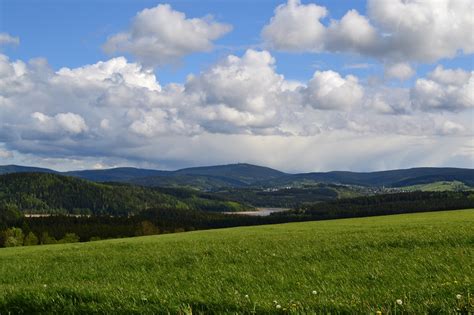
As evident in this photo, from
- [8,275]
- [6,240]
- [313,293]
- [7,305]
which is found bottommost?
[6,240]

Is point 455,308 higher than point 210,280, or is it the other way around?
point 455,308

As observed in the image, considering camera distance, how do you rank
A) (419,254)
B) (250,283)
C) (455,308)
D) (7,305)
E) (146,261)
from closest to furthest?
(455,308)
(7,305)
(250,283)
(419,254)
(146,261)

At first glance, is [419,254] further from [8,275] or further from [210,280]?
[8,275]

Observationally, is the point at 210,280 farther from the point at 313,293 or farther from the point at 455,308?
the point at 455,308

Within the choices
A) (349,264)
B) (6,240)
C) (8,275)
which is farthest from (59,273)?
(6,240)

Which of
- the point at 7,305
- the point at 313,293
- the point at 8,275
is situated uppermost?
the point at 313,293

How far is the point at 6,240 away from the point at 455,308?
14518cm

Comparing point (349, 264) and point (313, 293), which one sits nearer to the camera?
point (313, 293)

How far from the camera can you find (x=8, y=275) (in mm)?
22016

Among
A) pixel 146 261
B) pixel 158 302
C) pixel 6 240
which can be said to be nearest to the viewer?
pixel 158 302

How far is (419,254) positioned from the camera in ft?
57.2

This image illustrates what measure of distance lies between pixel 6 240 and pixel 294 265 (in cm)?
13632

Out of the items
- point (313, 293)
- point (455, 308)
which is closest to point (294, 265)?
point (313, 293)

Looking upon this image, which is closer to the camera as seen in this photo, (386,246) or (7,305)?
(7,305)
